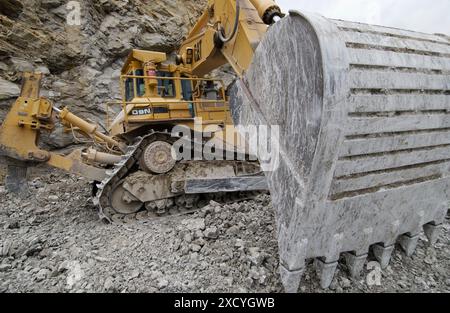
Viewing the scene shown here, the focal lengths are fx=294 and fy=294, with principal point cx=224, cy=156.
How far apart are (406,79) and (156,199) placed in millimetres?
3258

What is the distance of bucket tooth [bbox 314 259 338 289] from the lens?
5.79 feet

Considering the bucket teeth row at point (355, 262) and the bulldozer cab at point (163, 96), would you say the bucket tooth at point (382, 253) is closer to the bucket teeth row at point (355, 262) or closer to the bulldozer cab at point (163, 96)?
the bucket teeth row at point (355, 262)

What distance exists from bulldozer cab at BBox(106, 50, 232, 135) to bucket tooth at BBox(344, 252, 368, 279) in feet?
10.0


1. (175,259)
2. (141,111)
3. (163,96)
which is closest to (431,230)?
(175,259)

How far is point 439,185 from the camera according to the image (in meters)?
2.00

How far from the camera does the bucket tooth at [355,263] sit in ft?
6.15

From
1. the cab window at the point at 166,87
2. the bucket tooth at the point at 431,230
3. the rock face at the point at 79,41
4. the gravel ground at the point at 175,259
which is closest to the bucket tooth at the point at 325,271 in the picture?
the gravel ground at the point at 175,259

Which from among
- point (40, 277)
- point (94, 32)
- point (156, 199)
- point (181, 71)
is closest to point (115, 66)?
point (94, 32)

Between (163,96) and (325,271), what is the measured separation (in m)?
3.60

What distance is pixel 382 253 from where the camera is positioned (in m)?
2.00

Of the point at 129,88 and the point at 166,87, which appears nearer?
the point at 166,87

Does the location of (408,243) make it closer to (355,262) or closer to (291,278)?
(355,262)

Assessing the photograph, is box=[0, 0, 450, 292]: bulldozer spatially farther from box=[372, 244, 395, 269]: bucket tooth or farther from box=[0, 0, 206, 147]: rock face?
box=[0, 0, 206, 147]: rock face

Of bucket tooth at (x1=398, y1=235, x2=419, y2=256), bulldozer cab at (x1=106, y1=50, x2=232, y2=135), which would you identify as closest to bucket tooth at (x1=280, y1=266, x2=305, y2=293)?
bucket tooth at (x1=398, y1=235, x2=419, y2=256)
